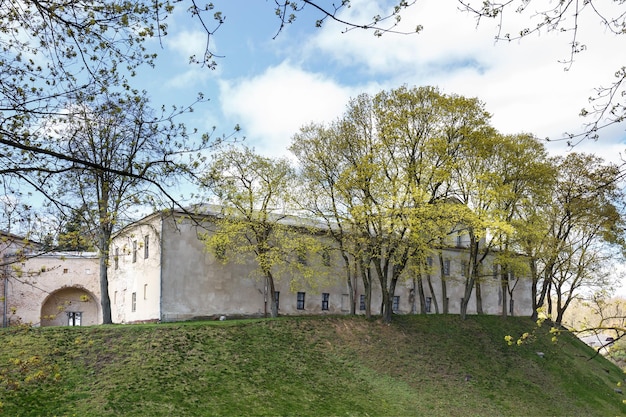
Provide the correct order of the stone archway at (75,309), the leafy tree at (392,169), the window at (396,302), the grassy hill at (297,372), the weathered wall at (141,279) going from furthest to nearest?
1. the window at (396,302)
2. the stone archway at (75,309)
3. the weathered wall at (141,279)
4. the leafy tree at (392,169)
5. the grassy hill at (297,372)

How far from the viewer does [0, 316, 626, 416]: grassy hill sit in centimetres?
1889

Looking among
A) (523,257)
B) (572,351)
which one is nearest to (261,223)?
(523,257)

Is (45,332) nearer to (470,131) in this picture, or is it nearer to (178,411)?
(178,411)

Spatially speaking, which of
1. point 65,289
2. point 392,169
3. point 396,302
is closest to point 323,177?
point 392,169

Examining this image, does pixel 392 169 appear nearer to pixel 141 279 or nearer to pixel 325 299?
pixel 325 299

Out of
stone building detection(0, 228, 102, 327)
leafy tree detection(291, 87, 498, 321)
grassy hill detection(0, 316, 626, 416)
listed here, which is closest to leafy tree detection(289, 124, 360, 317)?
leafy tree detection(291, 87, 498, 321)

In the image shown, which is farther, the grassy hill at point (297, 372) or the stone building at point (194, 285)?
the stone building at point (194, 285)

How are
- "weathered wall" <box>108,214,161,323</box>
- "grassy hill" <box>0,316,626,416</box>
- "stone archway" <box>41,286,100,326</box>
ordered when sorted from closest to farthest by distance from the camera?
"grassy hill" <box>0,316,626,416</box>, "weathered wall" <box>108,214,161,323</box>, "stone archway" <box>41,286,100,326</box>

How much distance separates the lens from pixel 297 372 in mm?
23891

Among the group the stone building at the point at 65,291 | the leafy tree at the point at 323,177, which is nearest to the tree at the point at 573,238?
the leafy tree at the point at 323,177

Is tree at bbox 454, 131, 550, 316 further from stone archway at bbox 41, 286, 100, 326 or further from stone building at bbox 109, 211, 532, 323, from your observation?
stone archway at bbox 41, 286, 100, 326

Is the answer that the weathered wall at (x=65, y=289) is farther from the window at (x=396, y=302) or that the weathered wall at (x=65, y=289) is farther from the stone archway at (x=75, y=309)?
the window at (x=396, y=302)

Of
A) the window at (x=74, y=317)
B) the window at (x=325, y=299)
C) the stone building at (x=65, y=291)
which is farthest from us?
the window at (x=74, y=317)

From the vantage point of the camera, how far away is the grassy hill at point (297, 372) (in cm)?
1889
